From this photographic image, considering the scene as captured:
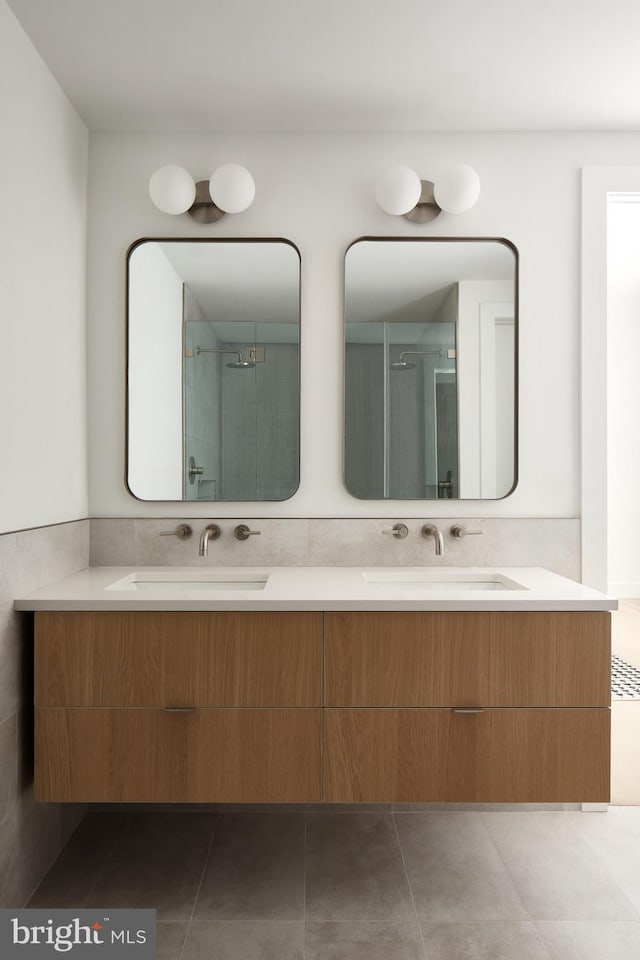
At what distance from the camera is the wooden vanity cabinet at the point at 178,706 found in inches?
70.7

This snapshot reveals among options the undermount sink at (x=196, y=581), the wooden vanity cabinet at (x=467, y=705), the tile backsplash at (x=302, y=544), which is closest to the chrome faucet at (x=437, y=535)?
the tile backsplash at (x=302, y=544)

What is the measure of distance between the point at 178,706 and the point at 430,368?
1351mm

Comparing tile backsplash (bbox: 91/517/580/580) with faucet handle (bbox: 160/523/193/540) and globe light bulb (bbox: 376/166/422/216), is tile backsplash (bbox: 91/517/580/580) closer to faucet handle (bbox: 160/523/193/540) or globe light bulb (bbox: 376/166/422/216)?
faucet handle (bbox: 160/523/193/540)

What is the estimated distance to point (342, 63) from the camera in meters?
2.00

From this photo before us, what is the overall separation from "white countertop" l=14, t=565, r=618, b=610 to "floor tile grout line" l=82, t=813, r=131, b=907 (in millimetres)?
775

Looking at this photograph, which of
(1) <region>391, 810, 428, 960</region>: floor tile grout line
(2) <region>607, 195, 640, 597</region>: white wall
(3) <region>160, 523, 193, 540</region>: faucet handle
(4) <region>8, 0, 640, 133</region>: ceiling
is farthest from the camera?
(2) <region>607, 195, 640, 597</region>: white wall

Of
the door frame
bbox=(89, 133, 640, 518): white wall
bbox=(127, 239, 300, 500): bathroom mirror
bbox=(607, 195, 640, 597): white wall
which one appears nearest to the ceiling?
bbox=(89, 133, 640, 518): white wall

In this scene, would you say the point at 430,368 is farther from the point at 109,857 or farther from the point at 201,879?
the point at 109,857

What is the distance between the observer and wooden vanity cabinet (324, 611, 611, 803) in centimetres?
181

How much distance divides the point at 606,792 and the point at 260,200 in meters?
2.10

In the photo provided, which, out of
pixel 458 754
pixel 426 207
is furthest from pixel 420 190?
pixel 458 754

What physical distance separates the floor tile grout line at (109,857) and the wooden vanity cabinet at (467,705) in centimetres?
72

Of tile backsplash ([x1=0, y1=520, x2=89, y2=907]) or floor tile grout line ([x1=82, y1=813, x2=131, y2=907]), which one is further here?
floor tile grout line ([x1=82, y1=813, x2=131, y2=907])

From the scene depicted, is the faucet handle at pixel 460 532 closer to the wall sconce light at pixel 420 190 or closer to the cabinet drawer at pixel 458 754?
the cabinet drawer at pixel 458 754
